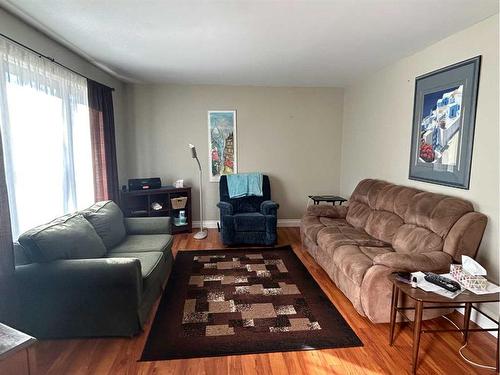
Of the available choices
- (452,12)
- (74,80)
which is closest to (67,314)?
(74,80)

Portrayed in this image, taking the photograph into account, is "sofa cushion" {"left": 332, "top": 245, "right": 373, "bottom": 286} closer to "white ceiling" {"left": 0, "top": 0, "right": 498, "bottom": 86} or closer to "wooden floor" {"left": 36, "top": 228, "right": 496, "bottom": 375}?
"wooden floor" {"left": 36, "top": 228, "right": 496, "bottom": 375}

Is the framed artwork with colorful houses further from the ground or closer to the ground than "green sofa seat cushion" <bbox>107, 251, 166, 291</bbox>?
further from the ground

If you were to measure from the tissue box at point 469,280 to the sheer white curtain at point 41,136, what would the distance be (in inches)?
126

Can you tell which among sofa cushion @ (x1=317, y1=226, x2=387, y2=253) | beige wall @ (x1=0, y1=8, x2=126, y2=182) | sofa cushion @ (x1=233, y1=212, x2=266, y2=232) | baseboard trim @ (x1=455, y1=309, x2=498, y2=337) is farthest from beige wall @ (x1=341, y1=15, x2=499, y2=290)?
beige wall @ (x1=0, y1=8, x2=126, y2=182)

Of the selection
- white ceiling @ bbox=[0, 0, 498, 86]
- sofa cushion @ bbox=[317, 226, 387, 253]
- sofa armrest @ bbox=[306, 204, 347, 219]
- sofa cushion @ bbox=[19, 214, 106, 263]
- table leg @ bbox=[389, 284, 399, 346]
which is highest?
white ceiling @ bbox=[0, 0, 498, 86]

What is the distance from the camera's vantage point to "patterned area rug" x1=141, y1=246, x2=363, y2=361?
2096 mm

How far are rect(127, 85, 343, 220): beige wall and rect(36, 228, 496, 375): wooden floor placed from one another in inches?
120

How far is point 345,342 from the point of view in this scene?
2125mm

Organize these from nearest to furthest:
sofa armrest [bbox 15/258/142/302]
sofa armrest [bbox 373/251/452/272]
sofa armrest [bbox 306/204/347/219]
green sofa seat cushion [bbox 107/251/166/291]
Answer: sofa armrest [bbox 15/258/142/302], sofa armrest [bbox 373/251/452/272], green sofa seat cushion [bbox 107/251/166/291], sofa armrest [bbox 306/204/347/219]

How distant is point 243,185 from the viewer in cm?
460

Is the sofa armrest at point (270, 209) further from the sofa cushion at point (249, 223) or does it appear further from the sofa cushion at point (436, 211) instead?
the sofa cushion at point (436, 211)

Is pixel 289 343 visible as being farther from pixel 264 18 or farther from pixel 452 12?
pixel 452 12

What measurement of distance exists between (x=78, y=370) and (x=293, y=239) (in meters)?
3.16

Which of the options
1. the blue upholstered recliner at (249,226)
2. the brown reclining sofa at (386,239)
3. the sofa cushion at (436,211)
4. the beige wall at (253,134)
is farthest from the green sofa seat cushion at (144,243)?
the sofa cushion at (436,211)
